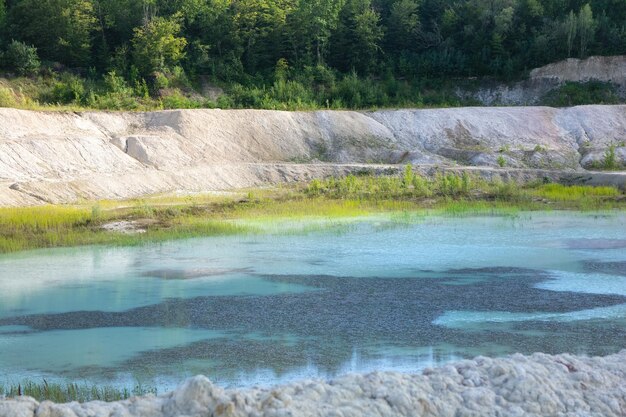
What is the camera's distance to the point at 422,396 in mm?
8945


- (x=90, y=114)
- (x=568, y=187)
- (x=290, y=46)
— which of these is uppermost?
(x=290, y=46)

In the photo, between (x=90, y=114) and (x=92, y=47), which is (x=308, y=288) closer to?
(x=90, y=114)

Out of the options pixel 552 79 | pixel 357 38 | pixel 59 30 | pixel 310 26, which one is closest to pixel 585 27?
pixel 552 79

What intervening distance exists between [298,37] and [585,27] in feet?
62.0

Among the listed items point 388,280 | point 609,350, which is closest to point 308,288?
point 388,280

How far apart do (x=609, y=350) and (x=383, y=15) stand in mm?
54914

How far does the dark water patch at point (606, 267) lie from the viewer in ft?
60.5

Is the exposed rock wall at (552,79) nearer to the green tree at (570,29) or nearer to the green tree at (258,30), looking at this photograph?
the green tree at (570,29)

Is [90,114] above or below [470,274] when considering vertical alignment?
above

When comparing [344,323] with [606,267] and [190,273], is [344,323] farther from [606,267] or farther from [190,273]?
[606,267]

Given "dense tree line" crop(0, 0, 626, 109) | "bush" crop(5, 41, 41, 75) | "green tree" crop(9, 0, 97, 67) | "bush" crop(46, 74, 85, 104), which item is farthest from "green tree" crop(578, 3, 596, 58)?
"bush" crop(5, 41, 41, 75)

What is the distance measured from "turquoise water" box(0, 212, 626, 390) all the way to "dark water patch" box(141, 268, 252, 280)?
4cm

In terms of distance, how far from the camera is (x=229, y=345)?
12898 mm

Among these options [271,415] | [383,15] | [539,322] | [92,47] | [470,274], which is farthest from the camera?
[383,15]
